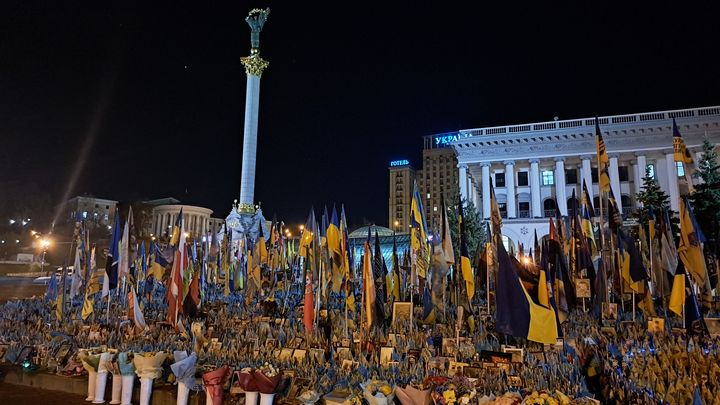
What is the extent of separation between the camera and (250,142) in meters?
38.4

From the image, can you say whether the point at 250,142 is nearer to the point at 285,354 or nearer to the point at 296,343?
the point at 296,343


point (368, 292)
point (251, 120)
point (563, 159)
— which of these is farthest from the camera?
point (563, 159)

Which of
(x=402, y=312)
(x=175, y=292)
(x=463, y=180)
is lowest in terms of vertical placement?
(x=402, y=312)

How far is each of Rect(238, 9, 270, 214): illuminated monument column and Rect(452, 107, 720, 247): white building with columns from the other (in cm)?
1904

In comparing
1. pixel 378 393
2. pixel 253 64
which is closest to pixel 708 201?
pixel 378 393

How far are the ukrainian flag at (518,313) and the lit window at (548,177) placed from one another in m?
37.9

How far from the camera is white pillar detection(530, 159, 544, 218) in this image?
39.4 meters

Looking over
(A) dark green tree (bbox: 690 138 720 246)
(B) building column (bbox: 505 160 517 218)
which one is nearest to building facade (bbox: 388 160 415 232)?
(B) building column (bbox: 505 160 517 218)

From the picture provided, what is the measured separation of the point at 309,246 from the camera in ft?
43.8

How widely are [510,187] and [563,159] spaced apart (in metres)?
5.12

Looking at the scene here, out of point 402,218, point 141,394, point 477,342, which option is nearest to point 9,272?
point 141,394

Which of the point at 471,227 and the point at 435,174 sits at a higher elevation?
the point at 435,174

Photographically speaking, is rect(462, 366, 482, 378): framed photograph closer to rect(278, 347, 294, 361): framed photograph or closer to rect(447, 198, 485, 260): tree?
rect(278, 347, 294, 361): framed photograph

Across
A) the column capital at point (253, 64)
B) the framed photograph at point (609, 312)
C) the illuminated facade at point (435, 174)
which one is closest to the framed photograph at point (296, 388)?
the framed photograph at point (609, 312)
